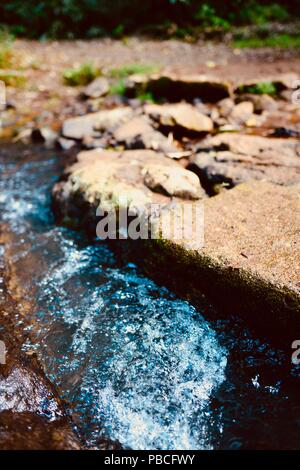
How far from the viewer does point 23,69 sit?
373 inches

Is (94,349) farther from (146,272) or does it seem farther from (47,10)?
(47,10)

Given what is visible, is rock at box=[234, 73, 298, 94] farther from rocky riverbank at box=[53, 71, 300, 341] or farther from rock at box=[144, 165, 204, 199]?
rock at box=[144, 165, 204, 199]

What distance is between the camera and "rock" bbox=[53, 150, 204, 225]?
3.36 metres

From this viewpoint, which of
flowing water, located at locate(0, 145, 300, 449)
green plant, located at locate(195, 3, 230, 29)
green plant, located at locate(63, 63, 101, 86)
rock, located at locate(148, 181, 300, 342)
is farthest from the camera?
green plant, located at locate(195, 3, 230, 29)

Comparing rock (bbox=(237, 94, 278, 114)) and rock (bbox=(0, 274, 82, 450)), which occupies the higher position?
rock (bbox=(237, 94, 278, 114))

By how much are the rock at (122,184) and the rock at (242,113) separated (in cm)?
215

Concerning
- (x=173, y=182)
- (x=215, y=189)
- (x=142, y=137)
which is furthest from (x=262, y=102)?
(x=173, y=182)

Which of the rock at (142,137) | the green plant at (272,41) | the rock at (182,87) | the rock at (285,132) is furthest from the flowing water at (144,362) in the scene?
the green plant at (272,41)

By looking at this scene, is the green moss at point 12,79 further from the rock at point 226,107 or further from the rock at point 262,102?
the rock at point 262,102

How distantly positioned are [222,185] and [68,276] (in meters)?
1.77

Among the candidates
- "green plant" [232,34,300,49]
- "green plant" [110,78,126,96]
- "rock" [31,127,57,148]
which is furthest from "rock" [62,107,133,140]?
"green plant" [232,34,300,49]

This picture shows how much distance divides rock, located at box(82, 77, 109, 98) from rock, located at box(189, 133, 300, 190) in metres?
4.12

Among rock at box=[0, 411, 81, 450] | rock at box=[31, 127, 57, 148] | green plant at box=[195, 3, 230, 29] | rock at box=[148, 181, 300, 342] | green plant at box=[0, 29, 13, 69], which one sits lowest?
rock at box=[0, 411, 81, 450]
